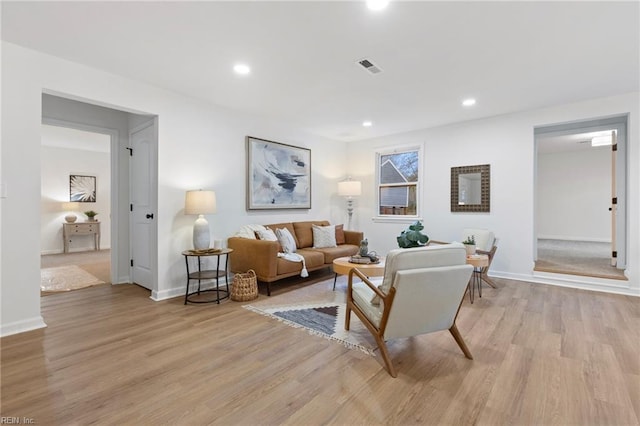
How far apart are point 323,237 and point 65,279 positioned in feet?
13.0

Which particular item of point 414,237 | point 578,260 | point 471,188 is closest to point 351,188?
point 471,188

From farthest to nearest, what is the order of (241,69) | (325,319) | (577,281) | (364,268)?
1. (577,281)
2. (364,268)
3. (241,69)
4. (325,319)

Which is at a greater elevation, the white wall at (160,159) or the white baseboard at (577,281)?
the white wall at (160,159)

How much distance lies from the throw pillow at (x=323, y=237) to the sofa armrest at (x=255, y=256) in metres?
1.31

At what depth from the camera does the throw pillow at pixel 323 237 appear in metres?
5.02

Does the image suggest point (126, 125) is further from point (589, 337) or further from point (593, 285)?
point (593, 285)

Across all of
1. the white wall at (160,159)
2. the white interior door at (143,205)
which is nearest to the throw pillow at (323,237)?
the white wall at (160,159)

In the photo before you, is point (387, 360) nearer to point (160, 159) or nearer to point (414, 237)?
point (414, 237)

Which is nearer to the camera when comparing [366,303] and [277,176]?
[366,303]

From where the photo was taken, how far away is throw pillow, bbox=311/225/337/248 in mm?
5016

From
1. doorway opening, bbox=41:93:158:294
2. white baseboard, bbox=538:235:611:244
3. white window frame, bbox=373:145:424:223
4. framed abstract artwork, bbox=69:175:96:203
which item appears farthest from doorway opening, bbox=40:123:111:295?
white baseboard, bbox=538:235:611:244

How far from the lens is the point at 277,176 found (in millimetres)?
5016

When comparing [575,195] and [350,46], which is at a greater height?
[350,46]

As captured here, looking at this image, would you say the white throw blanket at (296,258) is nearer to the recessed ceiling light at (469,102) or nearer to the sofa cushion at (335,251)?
the sofa cushion at (335,251)
